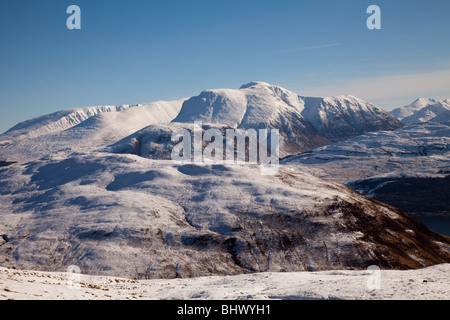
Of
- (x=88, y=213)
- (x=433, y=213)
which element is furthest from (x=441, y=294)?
(x=433, y=213)

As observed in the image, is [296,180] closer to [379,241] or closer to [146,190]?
[379,241]

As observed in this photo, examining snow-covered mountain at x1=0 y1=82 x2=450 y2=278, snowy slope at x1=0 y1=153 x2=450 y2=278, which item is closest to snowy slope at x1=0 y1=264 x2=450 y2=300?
snow-covered mountain at x1=0 y1=82 x2=450 y2=278

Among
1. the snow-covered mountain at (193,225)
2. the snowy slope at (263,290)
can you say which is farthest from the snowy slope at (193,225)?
the snowy slope at (263,290)

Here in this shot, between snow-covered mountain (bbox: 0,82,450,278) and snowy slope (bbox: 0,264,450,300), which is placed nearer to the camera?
snowy slope (bbox: 0,264,450,300)

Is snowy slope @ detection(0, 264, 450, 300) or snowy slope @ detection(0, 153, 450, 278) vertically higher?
snowy slope @ detection(0, 264, 450, 300)

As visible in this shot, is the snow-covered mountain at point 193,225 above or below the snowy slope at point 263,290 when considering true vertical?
below

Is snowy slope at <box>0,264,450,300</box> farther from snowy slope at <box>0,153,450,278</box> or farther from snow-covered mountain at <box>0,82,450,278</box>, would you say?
snowy slope at <box>0,153,450,278</box>

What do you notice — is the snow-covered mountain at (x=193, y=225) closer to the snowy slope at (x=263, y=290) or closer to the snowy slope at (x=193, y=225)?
the snowy slope at (x=193, y=225)

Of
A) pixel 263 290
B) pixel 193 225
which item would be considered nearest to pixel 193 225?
pixel 193 225

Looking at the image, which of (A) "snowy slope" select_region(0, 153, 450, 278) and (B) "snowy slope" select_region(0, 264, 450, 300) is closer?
(B) "snowy slope" select_region(0, 264, 450, 300)

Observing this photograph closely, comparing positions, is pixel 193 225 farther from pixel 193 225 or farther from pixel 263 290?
pixel 263 290

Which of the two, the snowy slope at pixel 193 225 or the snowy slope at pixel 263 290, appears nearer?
the snowy slope at pixel 263 290
